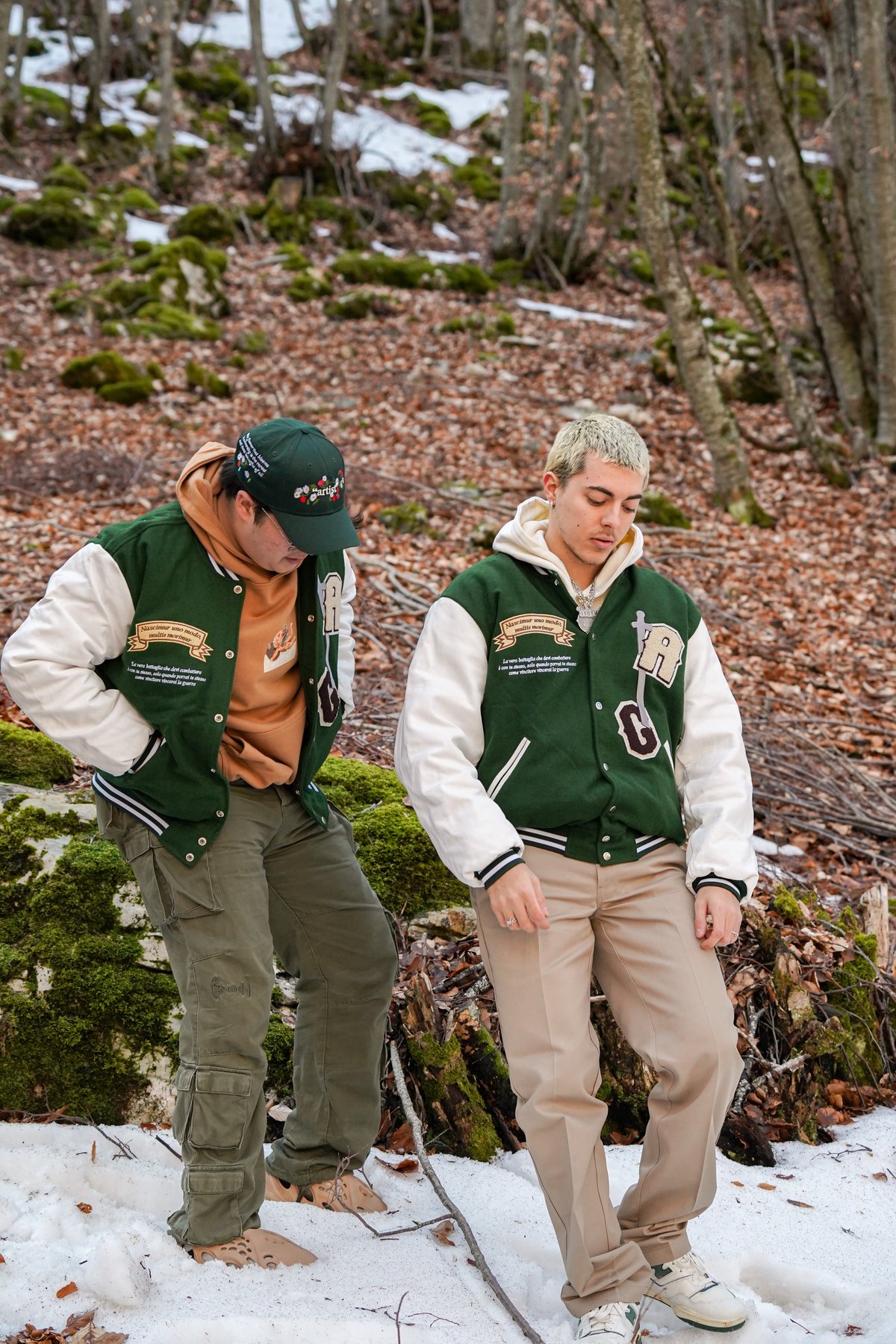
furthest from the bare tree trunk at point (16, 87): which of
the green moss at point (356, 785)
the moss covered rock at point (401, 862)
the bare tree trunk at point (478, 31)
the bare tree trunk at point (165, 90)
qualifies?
the moss covered rock at point (401, 862)

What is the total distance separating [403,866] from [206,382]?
9.72 meters

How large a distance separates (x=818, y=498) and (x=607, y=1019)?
854cm

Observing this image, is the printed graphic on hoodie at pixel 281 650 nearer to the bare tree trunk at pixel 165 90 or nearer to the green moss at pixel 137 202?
the green moss at pixel 137 202

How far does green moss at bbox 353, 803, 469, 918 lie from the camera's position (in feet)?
13.7

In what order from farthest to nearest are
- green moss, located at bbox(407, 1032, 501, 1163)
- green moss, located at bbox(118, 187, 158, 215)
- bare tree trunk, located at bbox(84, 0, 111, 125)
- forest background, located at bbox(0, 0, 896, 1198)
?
bare tree trunk, located at bbox(84, 0, 111, 125) → green moss, located at bbox(118, 187, 158, 215) → forest background, located at bbox(0, 0, 896, 1198) → green moss, located at bbox(407, 1032, 501, 1163)

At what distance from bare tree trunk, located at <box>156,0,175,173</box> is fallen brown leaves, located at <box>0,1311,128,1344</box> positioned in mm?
21893

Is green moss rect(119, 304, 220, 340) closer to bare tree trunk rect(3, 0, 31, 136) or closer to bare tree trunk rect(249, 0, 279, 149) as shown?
bare tree trunk rect(249, 0, 279, 149)

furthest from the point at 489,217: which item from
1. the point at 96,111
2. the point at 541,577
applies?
the point at 541,577

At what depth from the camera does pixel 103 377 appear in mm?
12438

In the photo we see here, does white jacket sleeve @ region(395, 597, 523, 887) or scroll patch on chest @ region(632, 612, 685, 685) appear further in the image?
scroll patch on chest @ region(632, 612, 685, 685)

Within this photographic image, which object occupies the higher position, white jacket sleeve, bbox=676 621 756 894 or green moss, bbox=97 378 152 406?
white jacket sleeve, bbox=676 621 756 894

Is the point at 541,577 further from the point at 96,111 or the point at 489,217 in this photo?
the point at 96,111

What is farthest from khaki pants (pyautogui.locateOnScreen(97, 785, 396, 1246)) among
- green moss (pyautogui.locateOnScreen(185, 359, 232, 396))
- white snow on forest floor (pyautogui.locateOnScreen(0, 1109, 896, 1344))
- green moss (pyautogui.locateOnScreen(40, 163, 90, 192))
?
green moss (pyautogui.locateOnScreen(40, 163, 90, 192))

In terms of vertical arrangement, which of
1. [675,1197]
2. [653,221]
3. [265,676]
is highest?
[653,221]
